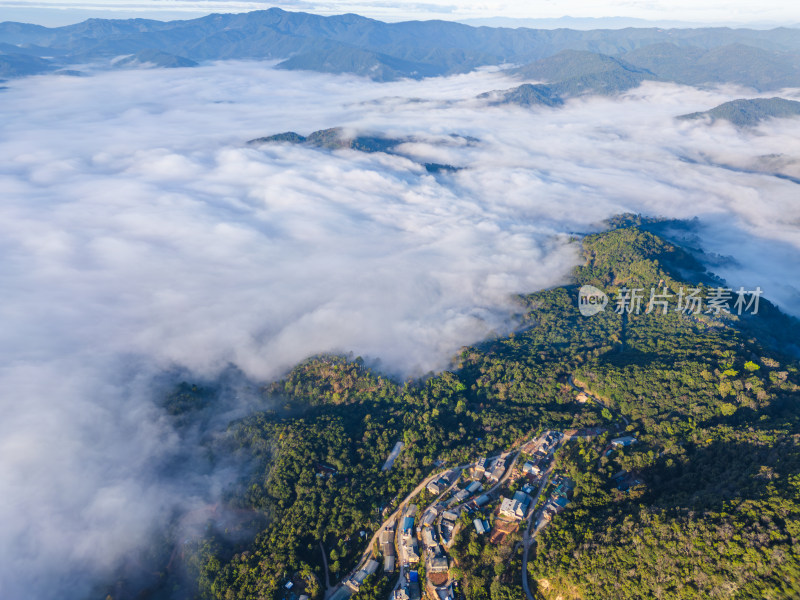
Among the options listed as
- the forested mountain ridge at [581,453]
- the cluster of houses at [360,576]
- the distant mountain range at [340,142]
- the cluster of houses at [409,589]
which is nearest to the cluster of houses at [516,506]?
the forested mountain ridge at [581,453]

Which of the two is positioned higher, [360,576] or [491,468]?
[491,468]

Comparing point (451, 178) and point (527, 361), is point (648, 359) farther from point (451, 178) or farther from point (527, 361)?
point (451, 178)

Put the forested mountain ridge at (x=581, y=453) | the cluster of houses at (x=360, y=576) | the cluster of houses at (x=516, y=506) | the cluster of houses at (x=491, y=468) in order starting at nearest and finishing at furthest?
the forested mountain ridge at (x=581, y=453), the cluster of houses at (x=360, y=576), the cluster of houses at (x=516, y=506), the cluster of houses at (x=491, y=468)

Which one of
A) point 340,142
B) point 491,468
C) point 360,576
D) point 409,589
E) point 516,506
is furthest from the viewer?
point 340,142

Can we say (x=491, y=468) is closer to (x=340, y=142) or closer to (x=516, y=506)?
(x=516, y=506)

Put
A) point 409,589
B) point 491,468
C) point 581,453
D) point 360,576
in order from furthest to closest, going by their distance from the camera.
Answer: point 491,468
point 581,453
point 360,576
point 409,589

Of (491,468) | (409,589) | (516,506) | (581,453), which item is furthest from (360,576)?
(581,453)

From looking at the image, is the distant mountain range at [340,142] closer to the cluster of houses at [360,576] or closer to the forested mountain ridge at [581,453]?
the forested mountain ridge at [581,453]

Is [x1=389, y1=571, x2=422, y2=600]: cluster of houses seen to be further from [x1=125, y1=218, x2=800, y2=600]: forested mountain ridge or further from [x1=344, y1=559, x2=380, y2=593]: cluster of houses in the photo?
[x1=125, y1=218, x2=800, y2=600]: forested mountain ridge
